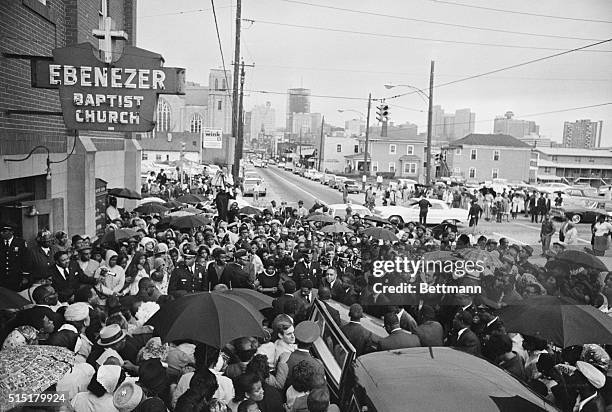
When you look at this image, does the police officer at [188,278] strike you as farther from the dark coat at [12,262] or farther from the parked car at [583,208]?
the parked car at [583,208]

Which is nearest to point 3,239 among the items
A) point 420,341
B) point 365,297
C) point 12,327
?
point 12,327

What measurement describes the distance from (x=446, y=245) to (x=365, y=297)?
22.5 feet

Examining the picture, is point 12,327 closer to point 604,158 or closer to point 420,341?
point 420,341

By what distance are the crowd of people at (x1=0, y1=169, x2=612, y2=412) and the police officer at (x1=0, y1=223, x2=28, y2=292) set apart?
0.02 metres

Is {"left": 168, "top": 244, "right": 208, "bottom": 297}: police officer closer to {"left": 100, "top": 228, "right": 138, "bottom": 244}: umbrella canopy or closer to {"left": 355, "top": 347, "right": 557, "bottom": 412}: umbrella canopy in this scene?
{"left": 100, "top": 228, "right": 138, "bottom": 244}: umbrella canopy

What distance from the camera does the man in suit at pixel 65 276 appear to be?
28.6ft

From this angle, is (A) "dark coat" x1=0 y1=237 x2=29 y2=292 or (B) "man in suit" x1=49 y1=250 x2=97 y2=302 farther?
(A) "dark coat" x1=0 y1=237 x2=29 y2=292

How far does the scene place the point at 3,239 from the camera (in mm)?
9648

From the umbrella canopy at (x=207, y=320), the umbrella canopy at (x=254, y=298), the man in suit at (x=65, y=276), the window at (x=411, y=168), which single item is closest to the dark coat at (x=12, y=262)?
the man in suit at (x=65, y=276)

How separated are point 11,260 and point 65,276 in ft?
4.24

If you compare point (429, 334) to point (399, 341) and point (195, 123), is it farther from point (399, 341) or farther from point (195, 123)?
point (195, 123)

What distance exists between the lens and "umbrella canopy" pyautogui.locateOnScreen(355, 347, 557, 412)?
4.37 meters

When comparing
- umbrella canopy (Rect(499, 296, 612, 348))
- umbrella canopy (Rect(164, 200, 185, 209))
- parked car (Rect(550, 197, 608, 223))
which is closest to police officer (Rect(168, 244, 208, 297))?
umbrella canopy (Rect(499, 296, 612, 348))

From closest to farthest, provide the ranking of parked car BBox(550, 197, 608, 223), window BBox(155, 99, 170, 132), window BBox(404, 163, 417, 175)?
parked car BBox(550, 197, 608, 223) < window BBox(404, 163, 417, 175) < window BBox(155, 99, 170, 132)
